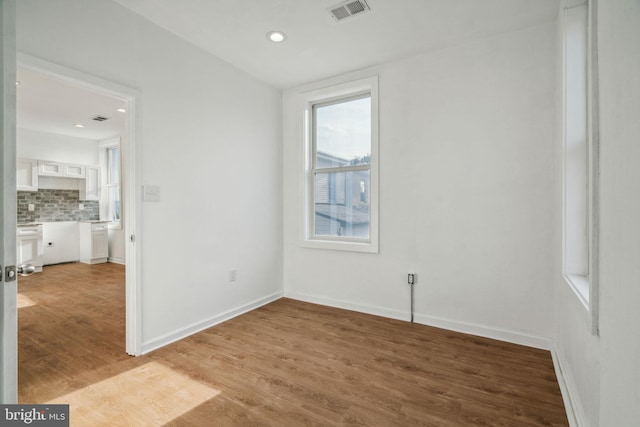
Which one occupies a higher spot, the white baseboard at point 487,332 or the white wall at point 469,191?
the white wall at point 469,191

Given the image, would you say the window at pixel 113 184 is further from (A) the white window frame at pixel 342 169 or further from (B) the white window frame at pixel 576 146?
(B) the white window frame at pixel 576 146

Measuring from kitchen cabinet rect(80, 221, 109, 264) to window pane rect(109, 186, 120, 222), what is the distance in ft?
0.96

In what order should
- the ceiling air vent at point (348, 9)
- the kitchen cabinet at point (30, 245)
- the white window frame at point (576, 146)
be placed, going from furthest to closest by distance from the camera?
the kitchen cabinet at point (30, 245) → the ceiling air vent at point (348, 9) → the white window frame at point (576, 146)

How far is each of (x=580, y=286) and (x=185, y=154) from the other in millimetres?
3090

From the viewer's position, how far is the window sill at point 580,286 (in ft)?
5.23

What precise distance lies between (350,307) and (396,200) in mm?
1332

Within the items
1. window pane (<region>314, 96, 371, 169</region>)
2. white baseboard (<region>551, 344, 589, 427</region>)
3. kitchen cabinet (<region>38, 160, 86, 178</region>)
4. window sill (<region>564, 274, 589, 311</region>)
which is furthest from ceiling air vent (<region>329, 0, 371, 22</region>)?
kitchen cabinet (<region>38, 160, 86, 178</region>)

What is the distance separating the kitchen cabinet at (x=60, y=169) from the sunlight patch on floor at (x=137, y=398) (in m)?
6.02

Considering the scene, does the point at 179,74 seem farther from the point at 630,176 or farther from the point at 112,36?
the point at 630,176

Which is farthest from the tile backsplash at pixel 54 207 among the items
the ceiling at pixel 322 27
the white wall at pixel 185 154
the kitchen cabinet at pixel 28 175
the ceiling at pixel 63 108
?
the white wall at pixel 185 154

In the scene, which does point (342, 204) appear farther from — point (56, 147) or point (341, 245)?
point (56, 147)

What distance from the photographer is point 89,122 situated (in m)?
5.58

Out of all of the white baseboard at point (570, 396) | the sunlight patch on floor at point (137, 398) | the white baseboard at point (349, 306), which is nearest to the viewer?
the white baseboard at point (570, 396)

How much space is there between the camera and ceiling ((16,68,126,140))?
3918mm
